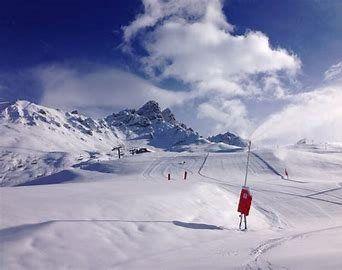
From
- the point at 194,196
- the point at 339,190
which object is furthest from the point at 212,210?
the point at 339,190

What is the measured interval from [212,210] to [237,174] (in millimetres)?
30260

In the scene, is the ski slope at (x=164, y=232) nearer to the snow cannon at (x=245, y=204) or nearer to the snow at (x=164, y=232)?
the snow at (x=164, y=232)

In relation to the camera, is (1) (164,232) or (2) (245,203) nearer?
(1) (164,232)

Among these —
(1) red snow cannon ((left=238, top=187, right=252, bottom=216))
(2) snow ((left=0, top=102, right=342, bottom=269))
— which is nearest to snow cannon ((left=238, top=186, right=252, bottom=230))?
(1) red snow cannon ((left=238, top=187, right=252, bottom=216))

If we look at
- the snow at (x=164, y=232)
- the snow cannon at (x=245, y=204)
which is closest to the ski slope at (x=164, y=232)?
the snow at (x=164, y=232)

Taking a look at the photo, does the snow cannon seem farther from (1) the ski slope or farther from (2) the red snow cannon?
(1) the ski slope

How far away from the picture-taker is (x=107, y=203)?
17875mm

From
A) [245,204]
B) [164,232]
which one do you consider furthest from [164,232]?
[245,204]

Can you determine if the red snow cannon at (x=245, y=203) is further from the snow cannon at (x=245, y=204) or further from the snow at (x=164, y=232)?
the snow at (x=164, y=232)

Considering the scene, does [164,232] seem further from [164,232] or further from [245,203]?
[245,203]

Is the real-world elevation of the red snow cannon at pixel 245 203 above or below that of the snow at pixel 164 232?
above

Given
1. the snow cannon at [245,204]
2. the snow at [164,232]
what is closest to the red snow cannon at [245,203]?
the snow cannon at [245,204]

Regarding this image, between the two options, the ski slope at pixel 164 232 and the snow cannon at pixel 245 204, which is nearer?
the ski slope at pixel 164 232

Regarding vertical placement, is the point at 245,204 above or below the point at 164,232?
above
